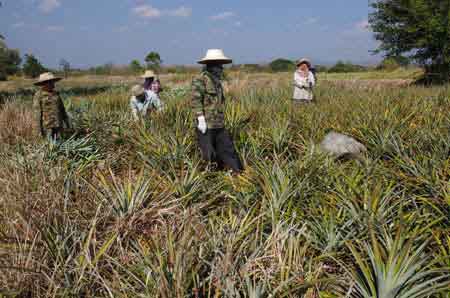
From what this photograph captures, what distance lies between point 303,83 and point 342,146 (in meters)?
3.49

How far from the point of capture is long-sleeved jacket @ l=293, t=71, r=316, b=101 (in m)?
7.89

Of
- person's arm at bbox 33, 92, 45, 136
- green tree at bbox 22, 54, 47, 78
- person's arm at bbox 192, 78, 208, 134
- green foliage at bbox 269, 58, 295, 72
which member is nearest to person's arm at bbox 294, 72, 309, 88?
person's arm at bbox 192, 78, 208, 134

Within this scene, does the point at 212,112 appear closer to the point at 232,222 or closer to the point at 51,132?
the point at 232,222

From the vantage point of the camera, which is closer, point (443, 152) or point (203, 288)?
point (203, 288)

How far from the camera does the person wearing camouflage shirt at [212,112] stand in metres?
4.46

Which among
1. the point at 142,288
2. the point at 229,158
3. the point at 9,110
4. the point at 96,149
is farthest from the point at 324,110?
the point at 9,110

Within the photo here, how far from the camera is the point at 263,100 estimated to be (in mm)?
8125

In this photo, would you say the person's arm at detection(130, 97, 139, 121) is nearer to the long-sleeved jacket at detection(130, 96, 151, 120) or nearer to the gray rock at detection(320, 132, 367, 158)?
the long-sleeved jacket at detection(130, 96, 151, 120)

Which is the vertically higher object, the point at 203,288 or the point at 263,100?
the point at 263,100

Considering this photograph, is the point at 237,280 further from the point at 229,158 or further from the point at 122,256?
the point at 229,158

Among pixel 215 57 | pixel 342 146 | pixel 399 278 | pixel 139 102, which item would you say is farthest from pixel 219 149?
pixel 399 278

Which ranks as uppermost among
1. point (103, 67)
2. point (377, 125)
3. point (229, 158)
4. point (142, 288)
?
point (103, 67)

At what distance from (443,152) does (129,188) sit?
3.30m

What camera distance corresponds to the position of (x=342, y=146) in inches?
187
